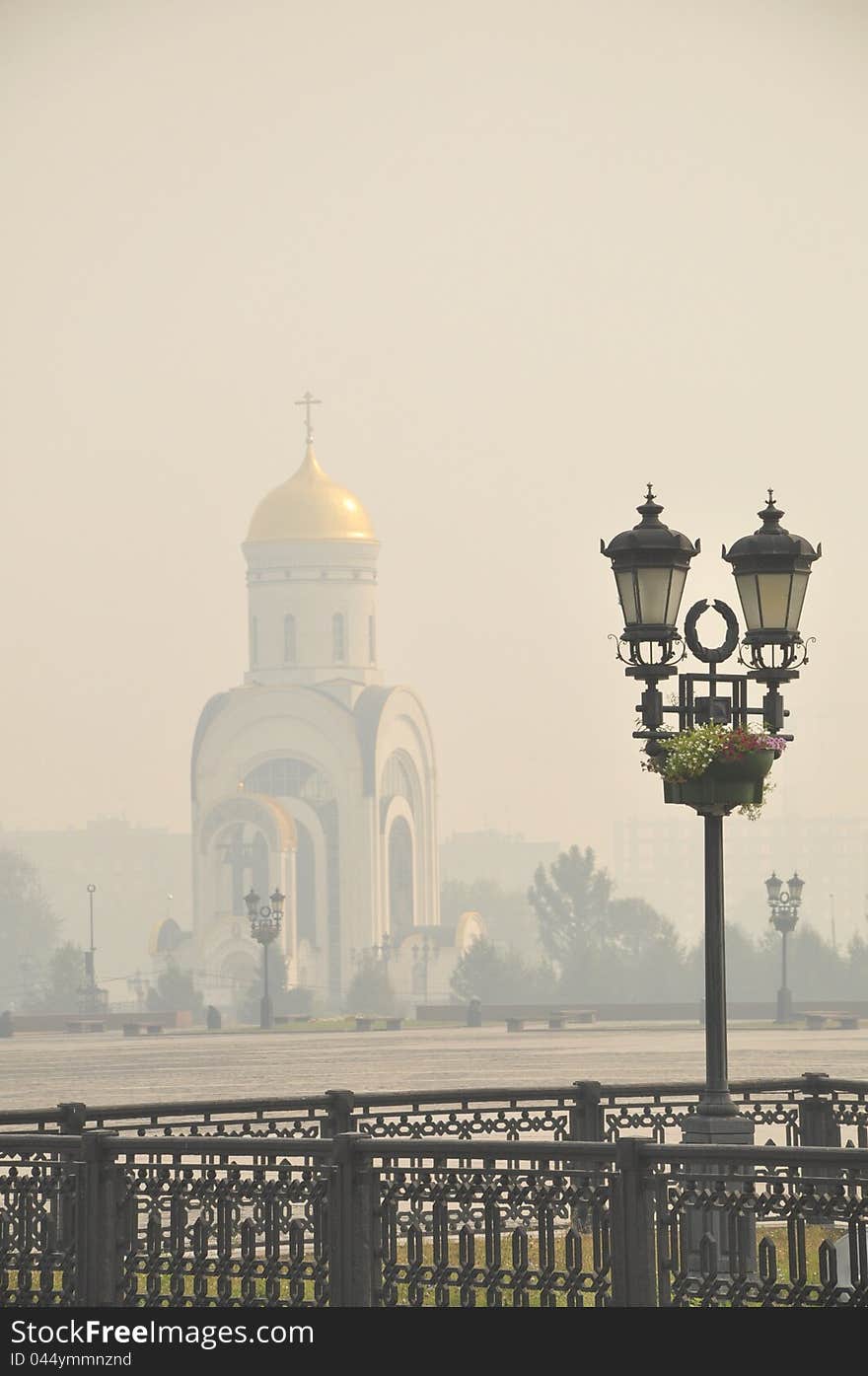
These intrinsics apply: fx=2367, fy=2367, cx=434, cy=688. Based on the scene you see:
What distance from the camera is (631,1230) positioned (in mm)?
7750

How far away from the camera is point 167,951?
259ft

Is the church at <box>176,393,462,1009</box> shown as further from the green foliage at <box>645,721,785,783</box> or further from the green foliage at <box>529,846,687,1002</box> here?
the green foliage at <box>645,721,785,783</box>

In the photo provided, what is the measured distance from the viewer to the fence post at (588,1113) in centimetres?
1152

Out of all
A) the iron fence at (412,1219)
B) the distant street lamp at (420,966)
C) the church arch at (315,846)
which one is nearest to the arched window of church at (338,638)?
the church arch at (315,846)

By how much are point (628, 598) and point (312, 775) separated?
69.3m

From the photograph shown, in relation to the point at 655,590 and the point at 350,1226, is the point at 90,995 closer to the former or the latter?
the point at 655,590

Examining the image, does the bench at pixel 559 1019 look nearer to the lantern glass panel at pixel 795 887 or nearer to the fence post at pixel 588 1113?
the lantern glass panel at pixel 795 887

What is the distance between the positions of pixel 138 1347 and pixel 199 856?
6961 cm

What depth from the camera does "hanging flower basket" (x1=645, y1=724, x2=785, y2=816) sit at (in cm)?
1026

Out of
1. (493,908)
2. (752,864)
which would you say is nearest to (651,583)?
(493,908)

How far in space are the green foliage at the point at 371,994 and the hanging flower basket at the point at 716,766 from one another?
2350 inches

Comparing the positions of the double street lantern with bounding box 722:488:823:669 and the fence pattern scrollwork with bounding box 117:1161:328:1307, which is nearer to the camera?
the fence pattern scrollwork with bounding box 117:1161:328:1307

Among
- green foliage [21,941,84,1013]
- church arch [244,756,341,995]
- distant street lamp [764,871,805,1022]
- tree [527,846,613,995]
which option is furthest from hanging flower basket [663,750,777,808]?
tree [527,846,613,995]

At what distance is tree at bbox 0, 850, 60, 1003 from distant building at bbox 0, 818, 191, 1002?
19010 mm
